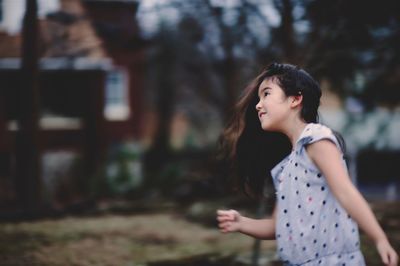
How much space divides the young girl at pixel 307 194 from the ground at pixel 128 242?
2.72 metres

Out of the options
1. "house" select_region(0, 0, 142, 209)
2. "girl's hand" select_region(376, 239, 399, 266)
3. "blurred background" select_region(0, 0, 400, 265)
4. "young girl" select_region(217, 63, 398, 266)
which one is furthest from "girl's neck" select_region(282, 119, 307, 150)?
"house" select_region(0, 0, 142, 209)

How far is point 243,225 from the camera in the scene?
2.69 meters

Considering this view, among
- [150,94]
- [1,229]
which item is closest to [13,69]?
[1,229]

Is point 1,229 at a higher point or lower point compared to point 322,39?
lower

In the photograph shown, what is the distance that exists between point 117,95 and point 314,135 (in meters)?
20.6

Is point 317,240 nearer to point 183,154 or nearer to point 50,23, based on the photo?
point 50,23

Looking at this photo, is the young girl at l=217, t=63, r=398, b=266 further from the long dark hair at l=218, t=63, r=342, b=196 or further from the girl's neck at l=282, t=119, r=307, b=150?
the long dark hair at l=218, t=63, r=342, b=196

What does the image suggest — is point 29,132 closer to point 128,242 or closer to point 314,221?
point 128,242

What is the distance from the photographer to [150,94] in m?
35.2

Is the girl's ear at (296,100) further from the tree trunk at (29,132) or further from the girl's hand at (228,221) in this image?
the tree trunk at (29,132)

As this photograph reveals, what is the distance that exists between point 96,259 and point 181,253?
3.14ft

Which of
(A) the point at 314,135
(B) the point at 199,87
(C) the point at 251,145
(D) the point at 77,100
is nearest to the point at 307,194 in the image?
(A) the point at 314,135

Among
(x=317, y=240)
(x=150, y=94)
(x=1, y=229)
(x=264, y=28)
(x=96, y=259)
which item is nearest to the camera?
(x=317, y=240)

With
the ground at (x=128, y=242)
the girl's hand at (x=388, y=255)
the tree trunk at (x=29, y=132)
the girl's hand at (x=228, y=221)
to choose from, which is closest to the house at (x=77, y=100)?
the tree trunk at (x=29, y=132)
